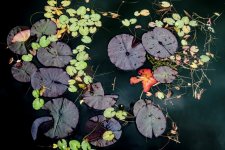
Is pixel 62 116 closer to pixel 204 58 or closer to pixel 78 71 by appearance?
pixel 78 71

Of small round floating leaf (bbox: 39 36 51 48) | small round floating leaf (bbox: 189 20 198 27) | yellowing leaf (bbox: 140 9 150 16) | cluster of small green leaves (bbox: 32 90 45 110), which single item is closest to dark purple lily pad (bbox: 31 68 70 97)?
cluster of small green leaves (bbox: 32 90 45 110)

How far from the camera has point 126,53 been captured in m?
3.05

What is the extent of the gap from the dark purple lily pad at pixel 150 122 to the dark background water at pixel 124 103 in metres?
0.05

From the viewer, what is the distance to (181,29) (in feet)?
10.9

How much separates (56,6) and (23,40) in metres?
0.52

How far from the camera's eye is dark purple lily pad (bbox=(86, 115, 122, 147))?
264cm

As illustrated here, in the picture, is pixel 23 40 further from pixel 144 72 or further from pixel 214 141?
pixel 214 141

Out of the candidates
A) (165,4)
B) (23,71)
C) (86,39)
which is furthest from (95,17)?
(23,71)

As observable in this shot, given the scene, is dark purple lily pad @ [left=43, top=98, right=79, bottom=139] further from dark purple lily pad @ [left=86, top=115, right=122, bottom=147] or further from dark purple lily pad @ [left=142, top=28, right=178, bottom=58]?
dark purple lily pad @ [left=142, top=28, right=178, bottom=58]

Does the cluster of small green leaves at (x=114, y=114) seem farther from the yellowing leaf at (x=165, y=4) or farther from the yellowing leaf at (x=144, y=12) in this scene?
the yellowing leaf at (x=165, y=4)

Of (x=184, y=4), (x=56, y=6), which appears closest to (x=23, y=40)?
(x=56, y=6)

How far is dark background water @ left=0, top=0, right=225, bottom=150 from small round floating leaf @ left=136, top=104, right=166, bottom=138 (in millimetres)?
50

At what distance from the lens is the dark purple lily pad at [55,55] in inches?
117

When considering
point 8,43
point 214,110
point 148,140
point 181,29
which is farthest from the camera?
point 181,29
